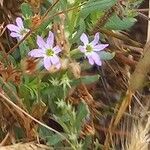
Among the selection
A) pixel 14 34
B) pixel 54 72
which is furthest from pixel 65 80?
pixel 14 34

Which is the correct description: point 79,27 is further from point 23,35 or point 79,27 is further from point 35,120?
point 35,120

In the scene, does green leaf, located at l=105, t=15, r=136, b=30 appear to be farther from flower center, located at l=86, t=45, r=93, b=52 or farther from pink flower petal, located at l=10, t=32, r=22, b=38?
pink flower petal, located at l=10, t=32, r=22, b=38

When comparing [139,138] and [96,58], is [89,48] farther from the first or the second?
[139,138]

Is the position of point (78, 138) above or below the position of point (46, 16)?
below

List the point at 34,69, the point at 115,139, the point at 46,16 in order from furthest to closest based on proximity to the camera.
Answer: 1. the point at 115,139
2. the point at 46,16
3. the point at 34,69

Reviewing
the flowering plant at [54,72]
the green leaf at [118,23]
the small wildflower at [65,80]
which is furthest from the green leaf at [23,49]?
the green leaf at [118,23]

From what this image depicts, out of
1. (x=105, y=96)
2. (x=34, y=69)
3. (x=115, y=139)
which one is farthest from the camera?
(x=105, y=96)

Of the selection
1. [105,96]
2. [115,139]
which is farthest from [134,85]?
[105,96]

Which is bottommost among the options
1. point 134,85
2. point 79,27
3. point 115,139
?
point 115,139
